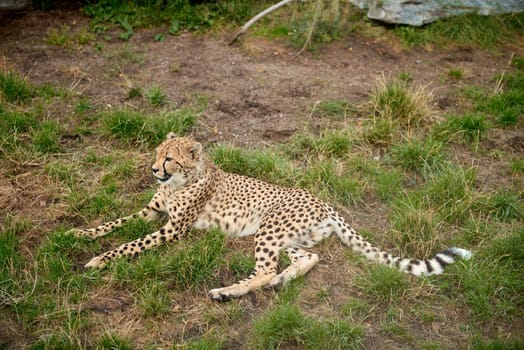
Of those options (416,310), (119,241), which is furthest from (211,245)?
(416,310)

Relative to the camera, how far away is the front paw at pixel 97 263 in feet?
13.6

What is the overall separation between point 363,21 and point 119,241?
4489mm

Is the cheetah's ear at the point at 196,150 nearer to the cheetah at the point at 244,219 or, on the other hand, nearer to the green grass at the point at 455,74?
the cheetah at the point at 244,219

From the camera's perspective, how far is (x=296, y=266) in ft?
13.8

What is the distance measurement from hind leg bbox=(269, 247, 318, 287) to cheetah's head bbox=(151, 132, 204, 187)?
919 millimetres

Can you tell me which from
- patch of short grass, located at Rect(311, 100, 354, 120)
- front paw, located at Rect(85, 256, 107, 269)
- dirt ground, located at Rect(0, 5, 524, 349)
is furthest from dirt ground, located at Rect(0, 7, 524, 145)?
front paw, located at Rect(85, 256, 107, 269)

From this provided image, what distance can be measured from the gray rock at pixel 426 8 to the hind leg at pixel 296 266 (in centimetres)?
407

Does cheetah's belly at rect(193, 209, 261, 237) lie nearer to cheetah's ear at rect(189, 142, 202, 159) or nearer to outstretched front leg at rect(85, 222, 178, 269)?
outstretched front leg at rect(85, 222, 178, 269)

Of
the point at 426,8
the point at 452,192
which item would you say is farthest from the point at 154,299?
the point at 426,8

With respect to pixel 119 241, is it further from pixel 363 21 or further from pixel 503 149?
pixel 363 21

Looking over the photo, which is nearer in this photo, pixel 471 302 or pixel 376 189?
pixel 471 302

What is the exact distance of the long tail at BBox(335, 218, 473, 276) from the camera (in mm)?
4207

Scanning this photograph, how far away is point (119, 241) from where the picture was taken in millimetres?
4512

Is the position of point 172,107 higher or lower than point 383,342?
higher
